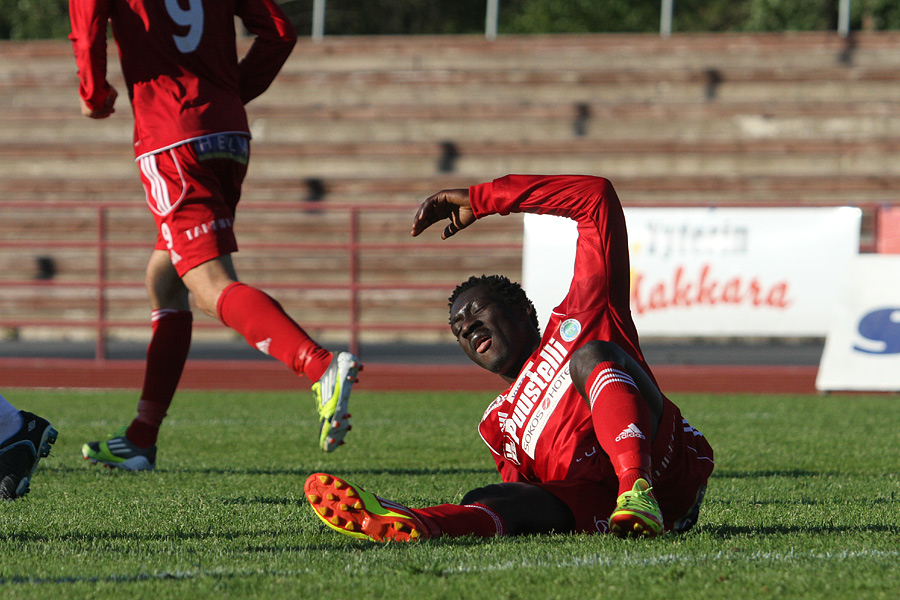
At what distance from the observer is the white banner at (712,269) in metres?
8.05

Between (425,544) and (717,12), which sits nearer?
(425,544)

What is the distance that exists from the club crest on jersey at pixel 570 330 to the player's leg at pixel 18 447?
4.80ft

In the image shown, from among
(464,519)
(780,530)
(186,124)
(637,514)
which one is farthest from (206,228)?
(780,530)

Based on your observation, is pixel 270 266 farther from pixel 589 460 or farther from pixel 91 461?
pixel 589 460

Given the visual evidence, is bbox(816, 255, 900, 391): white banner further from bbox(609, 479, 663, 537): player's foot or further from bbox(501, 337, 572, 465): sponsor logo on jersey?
bbox(609, 479, 663, 537): player's foot

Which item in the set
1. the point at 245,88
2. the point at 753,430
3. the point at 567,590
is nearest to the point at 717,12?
the point at 753,430

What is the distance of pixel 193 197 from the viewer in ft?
11.1

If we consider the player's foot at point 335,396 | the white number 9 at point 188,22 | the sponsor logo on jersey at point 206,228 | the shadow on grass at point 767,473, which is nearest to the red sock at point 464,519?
the player's foot at point 335,396

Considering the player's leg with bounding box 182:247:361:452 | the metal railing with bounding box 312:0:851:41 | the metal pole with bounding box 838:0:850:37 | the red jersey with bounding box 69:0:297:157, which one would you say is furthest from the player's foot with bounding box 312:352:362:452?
the metal pole with bounding box 838:0:850:37

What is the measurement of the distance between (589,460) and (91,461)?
2.16m

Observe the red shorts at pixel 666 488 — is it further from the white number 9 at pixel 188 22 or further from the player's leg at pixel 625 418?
the white number 9 at pixel 188 22

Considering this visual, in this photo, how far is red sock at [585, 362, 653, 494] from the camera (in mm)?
2322

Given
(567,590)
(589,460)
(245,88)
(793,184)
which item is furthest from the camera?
(793,184)

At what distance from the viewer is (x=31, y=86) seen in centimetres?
1672
